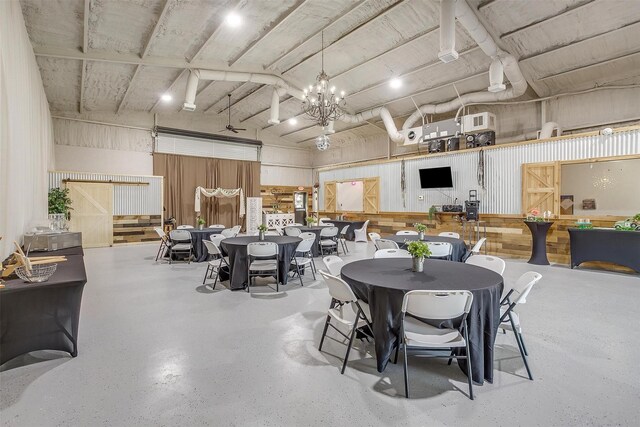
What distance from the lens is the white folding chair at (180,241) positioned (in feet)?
23.0

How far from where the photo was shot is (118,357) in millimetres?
2812

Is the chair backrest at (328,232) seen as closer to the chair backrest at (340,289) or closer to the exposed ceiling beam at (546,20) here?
the chair backrest at (340,289)

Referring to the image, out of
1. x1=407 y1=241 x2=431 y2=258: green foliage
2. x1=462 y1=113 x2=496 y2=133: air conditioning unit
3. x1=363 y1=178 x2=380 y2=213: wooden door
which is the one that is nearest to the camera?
x1=407 y1=241 x2=431 y2=258: green foliage

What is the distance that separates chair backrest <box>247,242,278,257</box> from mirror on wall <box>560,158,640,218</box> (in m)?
8.60

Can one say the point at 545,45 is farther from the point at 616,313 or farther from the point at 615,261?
the point at 616,313

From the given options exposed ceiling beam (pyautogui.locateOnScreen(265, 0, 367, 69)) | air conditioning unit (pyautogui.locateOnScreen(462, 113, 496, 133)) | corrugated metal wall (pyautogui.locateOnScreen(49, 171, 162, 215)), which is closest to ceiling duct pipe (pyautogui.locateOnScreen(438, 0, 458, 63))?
exposed ceiling beam (pyautogui.locateOnScreen(265, 0, 367, 69))

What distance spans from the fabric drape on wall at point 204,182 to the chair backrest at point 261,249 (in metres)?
8.75

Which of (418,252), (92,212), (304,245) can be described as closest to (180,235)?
(304,245)

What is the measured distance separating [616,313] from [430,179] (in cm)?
642

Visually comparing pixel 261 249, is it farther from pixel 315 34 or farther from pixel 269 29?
pixel 315 34

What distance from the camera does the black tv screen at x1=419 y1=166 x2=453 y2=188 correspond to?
947 cm

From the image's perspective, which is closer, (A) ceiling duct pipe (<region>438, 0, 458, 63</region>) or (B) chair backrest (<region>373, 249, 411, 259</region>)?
(B) chair backrest (<region>373, 249, 411, 259</region>)

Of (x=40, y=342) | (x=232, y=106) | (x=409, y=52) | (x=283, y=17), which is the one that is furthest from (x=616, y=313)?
(x=232, y=106)

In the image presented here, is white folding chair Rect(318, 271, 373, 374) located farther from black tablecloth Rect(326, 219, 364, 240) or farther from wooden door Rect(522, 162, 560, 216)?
black tablecloth Rect(326, 219, 364, 240)
